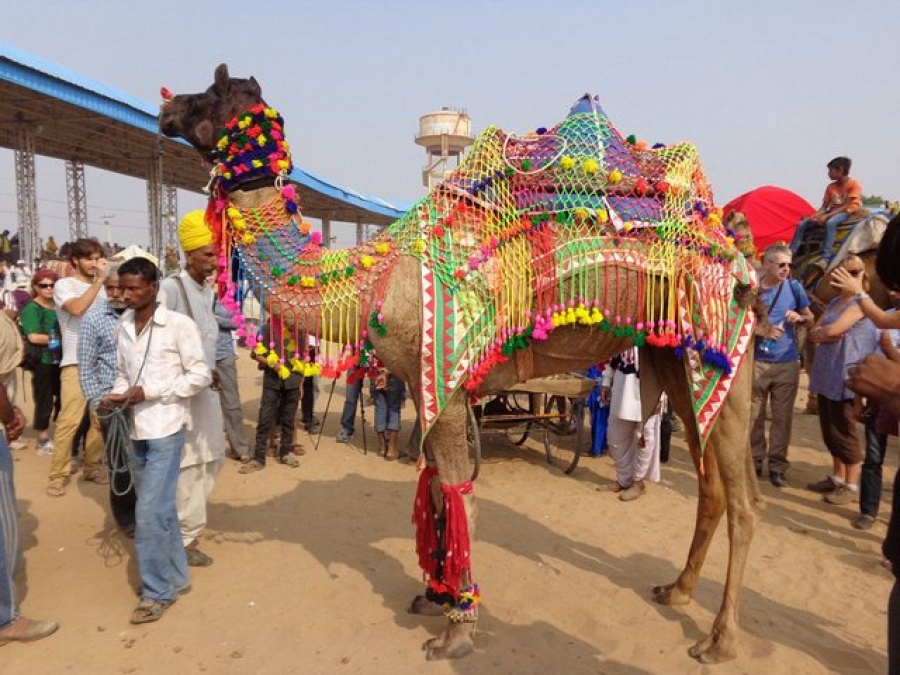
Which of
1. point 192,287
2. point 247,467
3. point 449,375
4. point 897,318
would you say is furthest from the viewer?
point 247,467

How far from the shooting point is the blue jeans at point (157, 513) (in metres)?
3.59

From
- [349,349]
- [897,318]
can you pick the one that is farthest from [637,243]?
[897,318]

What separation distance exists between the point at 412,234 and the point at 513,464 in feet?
14.3

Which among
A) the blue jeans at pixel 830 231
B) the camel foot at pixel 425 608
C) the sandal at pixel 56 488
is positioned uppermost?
the blue jeans at pixel 830 231

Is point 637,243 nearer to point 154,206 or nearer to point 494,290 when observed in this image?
point 494,290

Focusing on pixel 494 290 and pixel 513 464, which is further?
pixel 513 464

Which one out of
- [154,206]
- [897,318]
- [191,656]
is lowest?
[191,656]

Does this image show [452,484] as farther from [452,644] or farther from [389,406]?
[389,406]

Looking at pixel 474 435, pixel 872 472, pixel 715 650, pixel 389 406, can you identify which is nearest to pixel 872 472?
pixel 872 472

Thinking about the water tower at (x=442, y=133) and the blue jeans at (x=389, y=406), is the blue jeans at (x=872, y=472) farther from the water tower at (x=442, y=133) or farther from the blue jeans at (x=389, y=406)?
the water tower at (x=442, y=133)

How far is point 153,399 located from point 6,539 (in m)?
1.02

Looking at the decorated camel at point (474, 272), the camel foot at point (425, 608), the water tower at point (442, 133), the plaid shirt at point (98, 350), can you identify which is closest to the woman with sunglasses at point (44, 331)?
the plaid shirt at point (98, 350)

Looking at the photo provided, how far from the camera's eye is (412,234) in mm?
3176

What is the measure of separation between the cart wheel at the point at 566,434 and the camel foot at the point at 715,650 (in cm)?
313
